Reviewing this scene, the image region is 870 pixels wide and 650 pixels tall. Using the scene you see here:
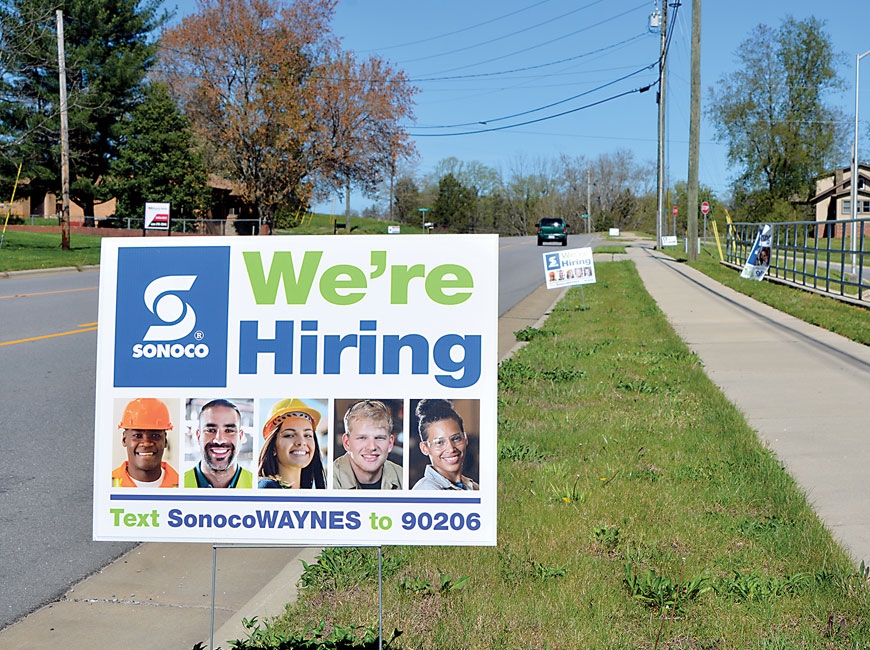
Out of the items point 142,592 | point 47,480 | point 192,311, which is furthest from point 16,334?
point 192,311

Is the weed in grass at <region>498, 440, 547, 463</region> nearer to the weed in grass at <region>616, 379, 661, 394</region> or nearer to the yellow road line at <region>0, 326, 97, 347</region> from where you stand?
the weed in grass at <region>616, 379, 661, 394</region>

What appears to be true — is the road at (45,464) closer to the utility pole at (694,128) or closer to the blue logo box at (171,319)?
the blue logo box at (171,319)

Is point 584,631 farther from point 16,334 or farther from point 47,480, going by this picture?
point 16,334

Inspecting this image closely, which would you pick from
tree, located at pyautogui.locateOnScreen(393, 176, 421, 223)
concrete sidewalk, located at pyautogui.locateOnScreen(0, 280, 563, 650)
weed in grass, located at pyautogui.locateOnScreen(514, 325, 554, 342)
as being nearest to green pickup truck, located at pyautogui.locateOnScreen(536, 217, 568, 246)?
weed in grass, located at pyautogui.locateOnScreen(514, 325, 554, 342)

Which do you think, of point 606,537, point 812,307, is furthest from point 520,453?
point 812,307

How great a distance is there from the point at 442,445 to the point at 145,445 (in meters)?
0.98

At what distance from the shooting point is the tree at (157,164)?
2170 inches

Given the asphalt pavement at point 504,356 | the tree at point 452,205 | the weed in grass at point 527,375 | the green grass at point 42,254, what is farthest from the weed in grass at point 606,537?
the tree at point 452,205

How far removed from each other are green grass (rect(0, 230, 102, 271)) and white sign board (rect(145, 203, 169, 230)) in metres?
2.04

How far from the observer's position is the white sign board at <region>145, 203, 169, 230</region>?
30.7 meters

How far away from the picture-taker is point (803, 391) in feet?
28.9

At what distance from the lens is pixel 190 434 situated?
3098 millimetres

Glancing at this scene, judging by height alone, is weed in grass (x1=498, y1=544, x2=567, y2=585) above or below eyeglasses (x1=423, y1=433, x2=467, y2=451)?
below

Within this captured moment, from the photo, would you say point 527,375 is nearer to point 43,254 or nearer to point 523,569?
point 523,569
